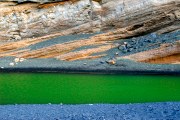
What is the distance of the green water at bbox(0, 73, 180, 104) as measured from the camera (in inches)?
738

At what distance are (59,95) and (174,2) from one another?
16161 mm

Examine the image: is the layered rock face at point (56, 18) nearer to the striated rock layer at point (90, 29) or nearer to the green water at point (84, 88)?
the striated rock layer at point (90, 29)

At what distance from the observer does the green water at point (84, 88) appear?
18.8 m

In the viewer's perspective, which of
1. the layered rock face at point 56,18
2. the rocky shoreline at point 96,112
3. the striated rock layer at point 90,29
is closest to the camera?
the rocky shoreline at point 96,112

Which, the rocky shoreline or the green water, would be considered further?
the green water

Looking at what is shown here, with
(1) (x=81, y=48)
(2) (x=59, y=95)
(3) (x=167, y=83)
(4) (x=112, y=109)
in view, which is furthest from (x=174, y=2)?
(4) (x=112, y=109)

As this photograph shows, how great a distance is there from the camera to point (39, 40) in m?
32.5

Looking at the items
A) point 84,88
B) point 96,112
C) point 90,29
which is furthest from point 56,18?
point 96,112

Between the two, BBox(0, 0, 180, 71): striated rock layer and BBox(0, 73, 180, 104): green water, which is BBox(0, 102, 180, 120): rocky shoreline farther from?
BBox(0, 0, 180, 71): striated rock layer

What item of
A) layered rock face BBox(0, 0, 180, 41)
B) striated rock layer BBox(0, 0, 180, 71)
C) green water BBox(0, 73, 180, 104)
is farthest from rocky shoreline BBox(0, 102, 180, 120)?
layered rock face BBox(0, 0, 180, 41)

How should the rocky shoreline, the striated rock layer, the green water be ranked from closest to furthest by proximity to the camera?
the rocky shoreline → the green water → the striated rock layer

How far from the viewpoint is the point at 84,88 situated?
70.7 ft

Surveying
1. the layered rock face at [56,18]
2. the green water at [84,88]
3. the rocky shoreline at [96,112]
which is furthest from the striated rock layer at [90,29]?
the rocky shoreline at [96,112]

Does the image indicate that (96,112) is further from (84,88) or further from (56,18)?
(56,18)
